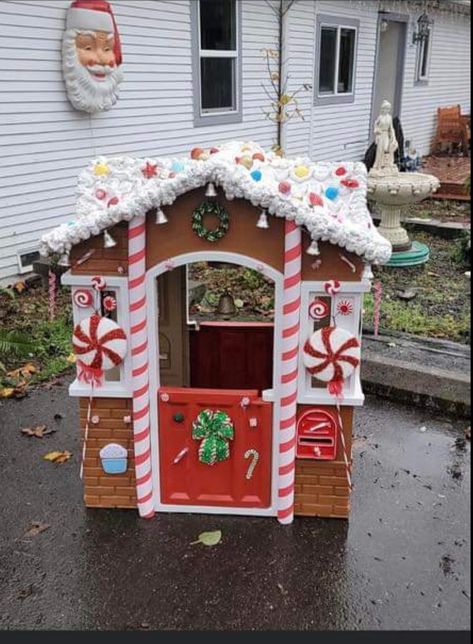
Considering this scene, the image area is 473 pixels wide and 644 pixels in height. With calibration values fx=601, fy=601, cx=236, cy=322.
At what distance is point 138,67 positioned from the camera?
310 inches

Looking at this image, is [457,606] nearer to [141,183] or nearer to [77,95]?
[141,183]

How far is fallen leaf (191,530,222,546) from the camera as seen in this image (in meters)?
3.31

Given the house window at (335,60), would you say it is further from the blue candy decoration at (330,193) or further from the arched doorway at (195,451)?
the arched doorway at (195,451)

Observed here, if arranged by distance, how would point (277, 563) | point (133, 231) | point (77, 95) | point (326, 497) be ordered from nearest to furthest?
point (133, 231)
point (277, 563)
point (326, 497)
point (77, 95)

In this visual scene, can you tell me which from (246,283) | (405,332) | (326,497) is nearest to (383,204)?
(246,283)

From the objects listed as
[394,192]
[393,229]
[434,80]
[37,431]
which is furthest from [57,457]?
[434,80]

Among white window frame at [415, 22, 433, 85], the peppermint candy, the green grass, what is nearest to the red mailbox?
the peppermint candy

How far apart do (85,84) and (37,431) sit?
4.27 meters

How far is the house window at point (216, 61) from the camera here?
29.0ft

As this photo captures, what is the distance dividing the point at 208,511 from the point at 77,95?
208 inches

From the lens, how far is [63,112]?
705cm

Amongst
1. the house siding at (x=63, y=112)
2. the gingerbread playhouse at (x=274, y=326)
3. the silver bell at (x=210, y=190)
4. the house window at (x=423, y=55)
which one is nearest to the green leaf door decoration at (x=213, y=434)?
the gingerbread playhouse at (x=274, y=326)

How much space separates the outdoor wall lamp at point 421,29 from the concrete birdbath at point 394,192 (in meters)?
7.73

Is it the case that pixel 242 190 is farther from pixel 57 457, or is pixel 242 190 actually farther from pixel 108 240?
pixel 57 457
